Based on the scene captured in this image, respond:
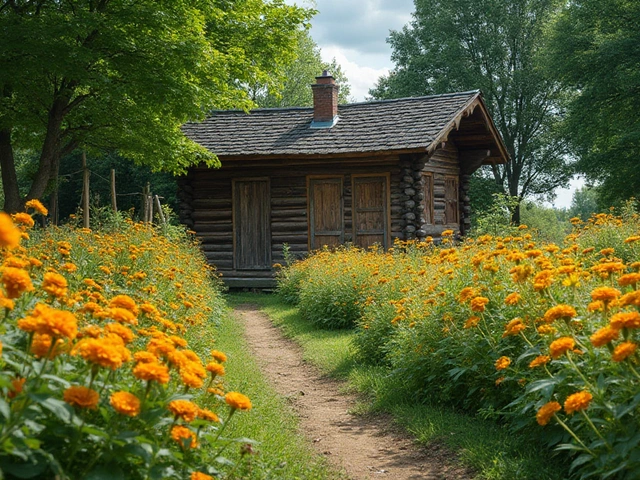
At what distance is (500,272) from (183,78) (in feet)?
28.9

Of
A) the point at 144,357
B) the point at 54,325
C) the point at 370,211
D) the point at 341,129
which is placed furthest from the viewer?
the point at 341,129

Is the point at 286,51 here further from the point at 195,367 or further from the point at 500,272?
the point at 195,367

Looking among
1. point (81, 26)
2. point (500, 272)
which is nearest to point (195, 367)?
point (500, 272)

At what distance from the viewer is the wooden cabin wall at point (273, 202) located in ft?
58.0

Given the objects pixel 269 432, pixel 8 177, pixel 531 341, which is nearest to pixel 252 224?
pixel 8 177

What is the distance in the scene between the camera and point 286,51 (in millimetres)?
16875

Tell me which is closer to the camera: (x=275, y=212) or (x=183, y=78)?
(x=183, y=78)

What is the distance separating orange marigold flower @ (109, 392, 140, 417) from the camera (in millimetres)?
2488

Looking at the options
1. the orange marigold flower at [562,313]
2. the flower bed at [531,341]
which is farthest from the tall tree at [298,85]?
the orange marigold flower at [562,313]

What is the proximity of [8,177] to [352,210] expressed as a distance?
26.7 ft

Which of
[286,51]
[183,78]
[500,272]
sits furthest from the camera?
[286,51]

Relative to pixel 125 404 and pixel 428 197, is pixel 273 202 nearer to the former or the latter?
pixel 428 197

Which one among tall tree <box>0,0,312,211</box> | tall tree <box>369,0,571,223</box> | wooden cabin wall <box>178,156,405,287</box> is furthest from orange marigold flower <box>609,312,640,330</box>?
tall tree <box>369,0,571,223</box>

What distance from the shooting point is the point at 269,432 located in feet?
18.1
